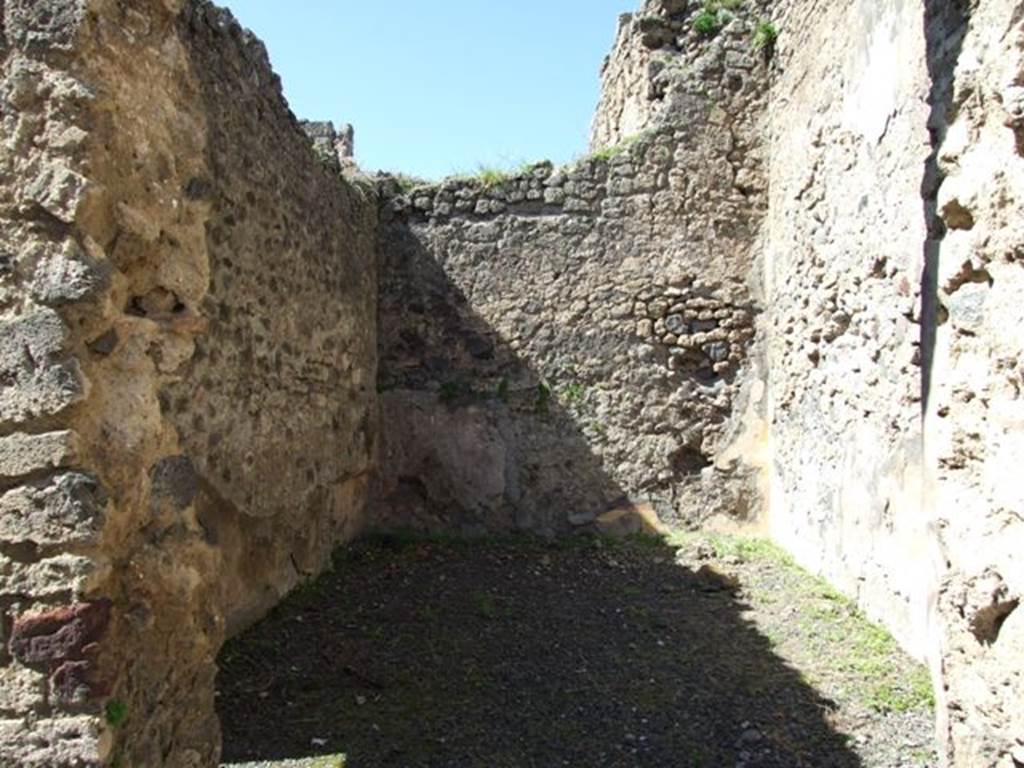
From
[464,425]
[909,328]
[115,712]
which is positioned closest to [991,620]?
[115,712]

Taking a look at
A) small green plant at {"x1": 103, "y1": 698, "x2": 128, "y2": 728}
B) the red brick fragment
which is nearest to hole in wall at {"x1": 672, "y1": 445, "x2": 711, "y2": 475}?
small green plant at {"x1": 103, "y1": 698, "x2": 128, "y2": 728}

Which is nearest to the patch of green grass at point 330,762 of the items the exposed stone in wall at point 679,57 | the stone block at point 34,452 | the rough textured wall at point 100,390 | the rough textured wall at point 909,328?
the rough textured wall at point 100,390

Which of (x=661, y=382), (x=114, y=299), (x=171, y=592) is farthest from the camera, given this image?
(x=661, y=382)

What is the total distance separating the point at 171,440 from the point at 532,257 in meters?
5.40

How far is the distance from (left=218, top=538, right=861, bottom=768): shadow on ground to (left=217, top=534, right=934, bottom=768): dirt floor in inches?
0.4

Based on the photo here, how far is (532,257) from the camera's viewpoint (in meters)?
7.43

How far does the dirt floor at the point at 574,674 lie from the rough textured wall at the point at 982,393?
124cm

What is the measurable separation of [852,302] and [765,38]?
10.0 ft

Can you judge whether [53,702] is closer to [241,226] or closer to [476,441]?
[241,226]

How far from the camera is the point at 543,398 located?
734 centimetres

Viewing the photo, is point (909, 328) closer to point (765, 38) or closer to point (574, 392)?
point (574, 392)

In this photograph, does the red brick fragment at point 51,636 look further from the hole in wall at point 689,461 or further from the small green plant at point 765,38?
the small green plant at point 765,38

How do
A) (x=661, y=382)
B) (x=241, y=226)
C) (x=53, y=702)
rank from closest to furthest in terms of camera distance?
(x=53, y=702) → (x=241, y=226) → (x=661, y=382)

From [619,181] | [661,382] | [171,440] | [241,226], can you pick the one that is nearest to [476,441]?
[661,382]
